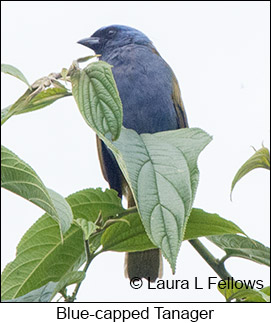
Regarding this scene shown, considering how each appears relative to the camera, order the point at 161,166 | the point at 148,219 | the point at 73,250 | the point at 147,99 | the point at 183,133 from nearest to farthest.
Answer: the point at 148,219, the point at 161,166, the point at 183,133, the point at 73,250, the point at 147,99

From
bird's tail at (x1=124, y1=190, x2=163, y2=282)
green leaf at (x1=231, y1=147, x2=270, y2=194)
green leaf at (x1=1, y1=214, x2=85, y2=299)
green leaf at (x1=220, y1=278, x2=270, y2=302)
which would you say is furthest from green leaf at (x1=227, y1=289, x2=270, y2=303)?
bird's tail at (x1=124, y1=190, x2=163, y2=282)

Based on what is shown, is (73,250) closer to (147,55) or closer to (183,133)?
(183,133)

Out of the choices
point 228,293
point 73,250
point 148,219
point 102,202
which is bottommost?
point 228,293

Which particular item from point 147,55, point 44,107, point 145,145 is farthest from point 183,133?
point 147,55

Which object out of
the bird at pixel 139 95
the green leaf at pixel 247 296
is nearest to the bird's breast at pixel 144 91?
the bird at pixel 139 95

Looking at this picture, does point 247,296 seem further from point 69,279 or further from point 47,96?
point 47,96

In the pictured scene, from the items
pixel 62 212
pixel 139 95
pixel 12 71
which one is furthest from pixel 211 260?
pixel 139 95

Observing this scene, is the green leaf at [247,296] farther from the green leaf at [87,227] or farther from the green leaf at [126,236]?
the green leaf at [87,227]
